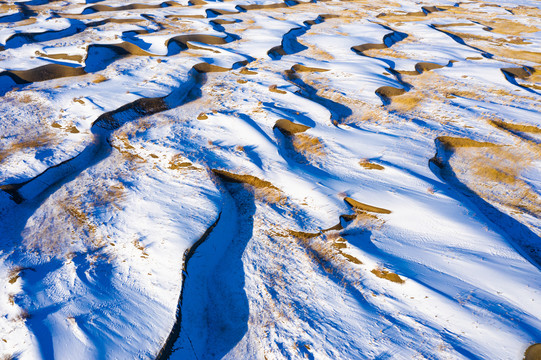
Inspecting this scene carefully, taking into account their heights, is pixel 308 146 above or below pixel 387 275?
above

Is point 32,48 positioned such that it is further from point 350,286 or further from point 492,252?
point 492,252

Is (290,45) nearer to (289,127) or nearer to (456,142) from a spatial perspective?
(289,127)

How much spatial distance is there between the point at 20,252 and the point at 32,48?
14.5 ft

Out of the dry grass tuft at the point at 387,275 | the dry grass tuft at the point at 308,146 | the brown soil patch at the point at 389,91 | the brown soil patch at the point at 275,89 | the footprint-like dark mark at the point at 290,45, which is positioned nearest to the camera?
the dry grass tuft at the point at 387,275

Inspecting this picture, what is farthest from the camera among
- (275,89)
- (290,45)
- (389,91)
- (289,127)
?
(290,45)

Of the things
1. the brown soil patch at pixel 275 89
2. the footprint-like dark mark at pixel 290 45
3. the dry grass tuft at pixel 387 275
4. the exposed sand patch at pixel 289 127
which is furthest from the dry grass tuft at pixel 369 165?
the footprint-like dark mark at pixel 290 45

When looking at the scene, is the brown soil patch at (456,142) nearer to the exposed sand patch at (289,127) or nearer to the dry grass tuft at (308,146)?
the dry grass tuft at (308,146)

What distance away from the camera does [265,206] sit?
246 cm

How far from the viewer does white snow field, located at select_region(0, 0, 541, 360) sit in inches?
65.6

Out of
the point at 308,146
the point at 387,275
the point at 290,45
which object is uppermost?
the point at 290,45

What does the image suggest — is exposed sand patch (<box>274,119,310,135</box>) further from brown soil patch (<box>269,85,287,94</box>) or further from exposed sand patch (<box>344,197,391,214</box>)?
exposed sand patch (<box>344,197,391,214</box>)

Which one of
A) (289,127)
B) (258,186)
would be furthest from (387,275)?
(289,127)

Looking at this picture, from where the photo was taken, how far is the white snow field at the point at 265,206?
5.46ft

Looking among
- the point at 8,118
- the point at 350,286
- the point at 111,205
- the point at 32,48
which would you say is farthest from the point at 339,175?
the point at 32,48
